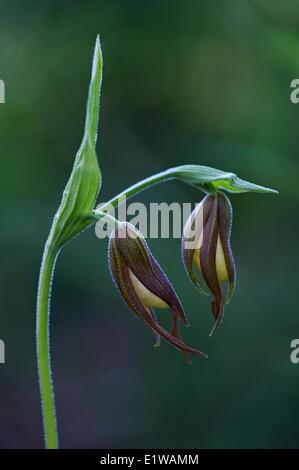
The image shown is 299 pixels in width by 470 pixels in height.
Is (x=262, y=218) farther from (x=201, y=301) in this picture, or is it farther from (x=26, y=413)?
(x=26, y=413)

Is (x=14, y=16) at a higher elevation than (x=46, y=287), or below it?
higher

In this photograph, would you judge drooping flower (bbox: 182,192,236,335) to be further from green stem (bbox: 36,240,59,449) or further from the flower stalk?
green stem (bbox: 36,240,59,449)

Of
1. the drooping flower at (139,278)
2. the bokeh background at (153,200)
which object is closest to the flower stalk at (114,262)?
the drooping flower at (139,278)

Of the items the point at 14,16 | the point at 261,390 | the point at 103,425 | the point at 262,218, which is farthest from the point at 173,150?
the point at 103,425

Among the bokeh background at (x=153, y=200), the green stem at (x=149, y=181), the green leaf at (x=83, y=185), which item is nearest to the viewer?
the green leaf at (x=83, y=185)

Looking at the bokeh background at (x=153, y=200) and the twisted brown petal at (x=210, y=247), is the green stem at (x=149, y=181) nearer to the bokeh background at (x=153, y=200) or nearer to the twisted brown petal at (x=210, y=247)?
the twisted brown petal at (x=210, y=247)
